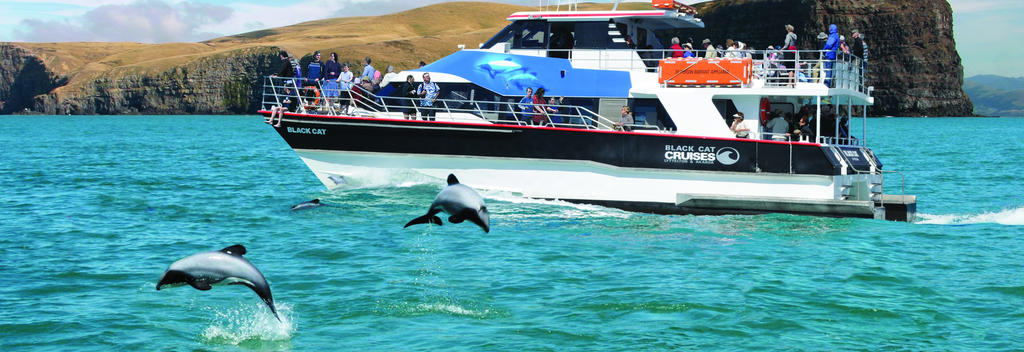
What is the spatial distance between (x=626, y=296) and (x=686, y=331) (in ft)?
5.08

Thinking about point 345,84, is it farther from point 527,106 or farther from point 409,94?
point 527,106

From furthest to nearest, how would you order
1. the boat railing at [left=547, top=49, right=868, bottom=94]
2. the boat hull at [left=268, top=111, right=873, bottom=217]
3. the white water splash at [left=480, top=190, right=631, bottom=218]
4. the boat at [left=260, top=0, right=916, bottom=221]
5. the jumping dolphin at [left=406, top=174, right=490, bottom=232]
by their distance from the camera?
the boat railing at [left=547, top=49, right=868, bottom=94] → the white water splash at [left=480, top=190, right=631, bottom=218] → the boat at [left=260, top=0, right=916, bottom=221] → the boat hull at [left=268, top=111, right=873, bottom=217] → the jumping dolphin at [left=406, top=174, right=490, bottom=232]

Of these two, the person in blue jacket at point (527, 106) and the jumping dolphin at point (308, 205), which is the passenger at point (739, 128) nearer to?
the person in blue jacket at point (527, 106)

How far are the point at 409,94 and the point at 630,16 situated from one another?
205 inches

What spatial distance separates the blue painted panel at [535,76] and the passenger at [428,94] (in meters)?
0.64

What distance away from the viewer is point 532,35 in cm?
2164

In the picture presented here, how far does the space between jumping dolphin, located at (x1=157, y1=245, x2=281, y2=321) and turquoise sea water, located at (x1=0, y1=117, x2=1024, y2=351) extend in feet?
5.65

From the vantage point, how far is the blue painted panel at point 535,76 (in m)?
20.5

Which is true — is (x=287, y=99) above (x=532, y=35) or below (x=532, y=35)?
below

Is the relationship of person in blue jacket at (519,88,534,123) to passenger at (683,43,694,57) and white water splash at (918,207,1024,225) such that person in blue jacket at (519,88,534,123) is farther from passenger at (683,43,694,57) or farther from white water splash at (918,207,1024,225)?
white water splash at (918,207,1024,225)

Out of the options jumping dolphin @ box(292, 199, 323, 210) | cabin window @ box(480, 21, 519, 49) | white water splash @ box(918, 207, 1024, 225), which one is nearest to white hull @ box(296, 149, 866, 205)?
jumping dolphin @ box(292, 199, 323, 210)

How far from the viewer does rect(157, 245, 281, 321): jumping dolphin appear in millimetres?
8352

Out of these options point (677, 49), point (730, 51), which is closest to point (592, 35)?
point (677, 49)

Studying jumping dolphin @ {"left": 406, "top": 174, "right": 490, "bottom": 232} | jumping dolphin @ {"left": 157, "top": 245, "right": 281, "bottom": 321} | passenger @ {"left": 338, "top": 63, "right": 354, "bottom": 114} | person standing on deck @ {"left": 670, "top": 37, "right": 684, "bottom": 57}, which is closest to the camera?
jumping dolphin @ {"left": 157, "top": 245, "right": 281, "bottom": 321}
